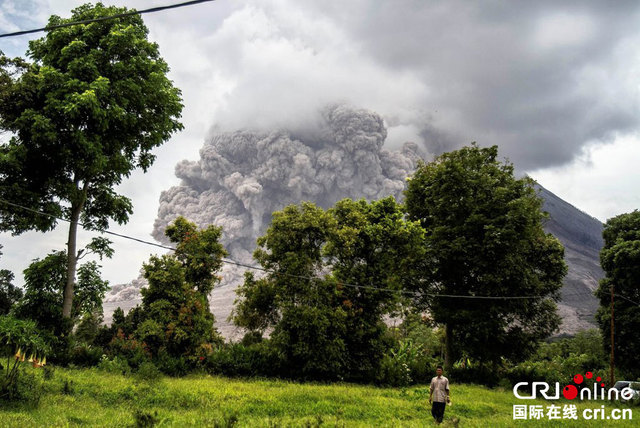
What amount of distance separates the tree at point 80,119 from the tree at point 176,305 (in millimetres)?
3460

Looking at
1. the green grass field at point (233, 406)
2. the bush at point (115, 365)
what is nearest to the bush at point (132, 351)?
the bush at point (115, 365)

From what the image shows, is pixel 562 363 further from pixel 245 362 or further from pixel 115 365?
pixel 115 365

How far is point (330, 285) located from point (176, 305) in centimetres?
833

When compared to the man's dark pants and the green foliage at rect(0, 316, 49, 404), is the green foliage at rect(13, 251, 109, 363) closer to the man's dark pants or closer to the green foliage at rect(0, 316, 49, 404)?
the green foliage at rect(0, 316, 49, 404)

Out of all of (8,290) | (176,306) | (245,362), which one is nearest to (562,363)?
(245,362)

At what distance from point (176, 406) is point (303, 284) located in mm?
9083

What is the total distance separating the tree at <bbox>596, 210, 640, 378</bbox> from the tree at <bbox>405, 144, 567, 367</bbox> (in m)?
5.19

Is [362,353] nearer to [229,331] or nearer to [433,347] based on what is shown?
[433,347]

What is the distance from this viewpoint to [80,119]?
16953mm

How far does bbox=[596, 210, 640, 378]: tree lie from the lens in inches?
1073

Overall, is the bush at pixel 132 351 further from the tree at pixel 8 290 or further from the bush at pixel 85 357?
the tree at pixel 8 290

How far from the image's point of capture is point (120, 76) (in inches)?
719

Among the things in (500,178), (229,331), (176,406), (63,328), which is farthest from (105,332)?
(229,331)

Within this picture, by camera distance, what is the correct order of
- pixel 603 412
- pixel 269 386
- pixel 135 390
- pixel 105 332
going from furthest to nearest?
pixel 105 332 → pixel 269 386 → pixel 603 412 → pixel 135 390
